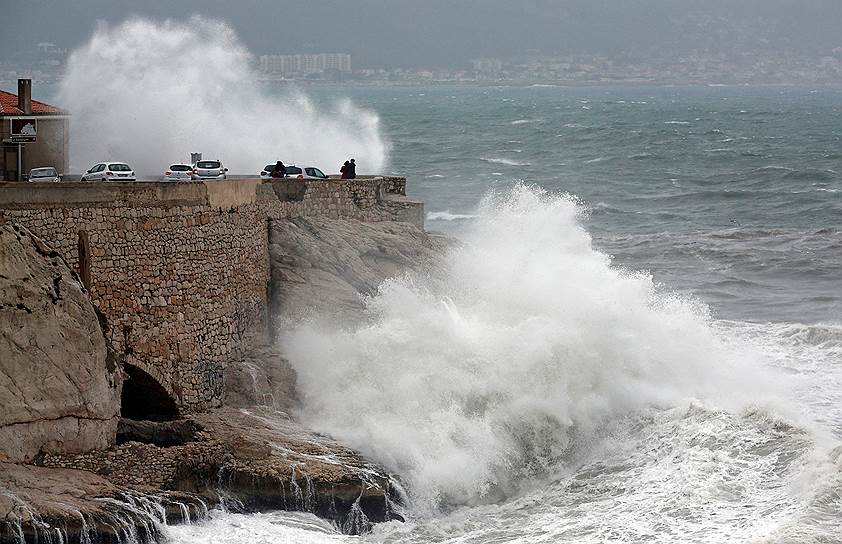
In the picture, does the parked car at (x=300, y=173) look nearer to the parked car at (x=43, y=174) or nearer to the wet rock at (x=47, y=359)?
the parked car at (x=43, y=174)

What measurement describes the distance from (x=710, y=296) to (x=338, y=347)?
1369cm

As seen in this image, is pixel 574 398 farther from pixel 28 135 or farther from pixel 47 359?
pixel 28 135

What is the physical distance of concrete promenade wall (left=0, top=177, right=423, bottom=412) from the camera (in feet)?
59.2

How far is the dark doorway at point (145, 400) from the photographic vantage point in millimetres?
18891

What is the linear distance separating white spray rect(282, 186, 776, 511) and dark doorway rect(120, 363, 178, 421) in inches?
77.2

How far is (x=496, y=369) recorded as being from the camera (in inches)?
819

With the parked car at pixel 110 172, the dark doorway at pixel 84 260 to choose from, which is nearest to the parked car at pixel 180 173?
the parked car at pixel 110 172

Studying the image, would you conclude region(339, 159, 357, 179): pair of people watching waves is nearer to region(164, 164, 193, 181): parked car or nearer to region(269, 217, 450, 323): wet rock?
region(269, 217, 450, 323): wet rock

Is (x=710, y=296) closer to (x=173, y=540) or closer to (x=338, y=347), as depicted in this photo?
(x=338, y=347)

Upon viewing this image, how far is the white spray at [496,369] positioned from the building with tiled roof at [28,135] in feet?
19.0

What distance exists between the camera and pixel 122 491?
16.8 meters

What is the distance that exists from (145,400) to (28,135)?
667cm

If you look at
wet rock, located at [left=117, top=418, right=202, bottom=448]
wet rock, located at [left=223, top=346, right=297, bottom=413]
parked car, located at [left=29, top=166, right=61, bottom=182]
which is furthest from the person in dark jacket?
wet rock, located at [left=117, top=418, right=202, bottom=448]

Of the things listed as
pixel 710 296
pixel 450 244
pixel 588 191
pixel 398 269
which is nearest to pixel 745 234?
pixel 710 296
